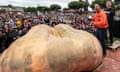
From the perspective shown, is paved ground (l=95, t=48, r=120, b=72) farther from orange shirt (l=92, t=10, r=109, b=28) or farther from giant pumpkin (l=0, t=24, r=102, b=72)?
giant pumpkin (l=0, t=24, r=102, b=72)

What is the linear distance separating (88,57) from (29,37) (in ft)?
4.37

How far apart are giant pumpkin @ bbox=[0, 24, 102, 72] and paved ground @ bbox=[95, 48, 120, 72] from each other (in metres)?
1.16

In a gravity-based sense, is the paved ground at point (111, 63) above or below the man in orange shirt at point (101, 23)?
below

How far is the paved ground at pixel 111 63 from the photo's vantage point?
311 inches

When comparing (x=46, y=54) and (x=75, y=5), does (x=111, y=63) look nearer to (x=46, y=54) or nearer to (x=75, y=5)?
(x=46, y=54)

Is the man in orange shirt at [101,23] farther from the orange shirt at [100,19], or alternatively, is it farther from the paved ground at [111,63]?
the paved ground at [111,63]

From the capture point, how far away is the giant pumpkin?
5523 mm

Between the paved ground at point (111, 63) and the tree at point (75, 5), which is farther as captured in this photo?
the tree at point (75, 5)

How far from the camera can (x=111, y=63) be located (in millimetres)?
8531

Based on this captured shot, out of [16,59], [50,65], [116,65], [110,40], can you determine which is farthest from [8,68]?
[110,40]

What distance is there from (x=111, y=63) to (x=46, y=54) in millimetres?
3354

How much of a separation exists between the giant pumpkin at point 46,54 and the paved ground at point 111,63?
1162mm

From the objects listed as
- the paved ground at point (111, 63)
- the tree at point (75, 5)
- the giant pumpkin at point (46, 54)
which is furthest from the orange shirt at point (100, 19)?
the tree at point (75, 5)

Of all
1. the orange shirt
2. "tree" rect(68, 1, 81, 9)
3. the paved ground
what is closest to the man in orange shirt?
the orange shirt
